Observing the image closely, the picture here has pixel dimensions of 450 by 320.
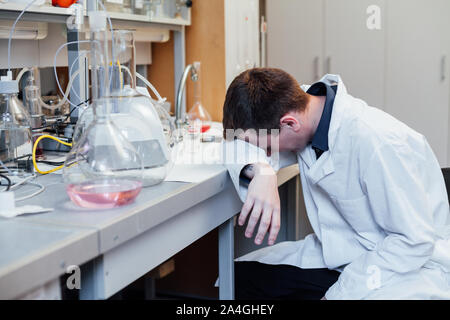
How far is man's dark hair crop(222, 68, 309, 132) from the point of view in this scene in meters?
1.43

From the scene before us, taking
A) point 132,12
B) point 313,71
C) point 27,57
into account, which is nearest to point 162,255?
point 27,57

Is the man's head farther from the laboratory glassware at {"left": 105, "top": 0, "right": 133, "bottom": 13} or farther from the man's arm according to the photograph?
the laboratory glassware at {"left": 105, "top": 0, "right": 133, "bottom": 13}

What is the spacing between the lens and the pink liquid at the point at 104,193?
104cm

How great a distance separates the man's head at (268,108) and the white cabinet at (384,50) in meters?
1.90

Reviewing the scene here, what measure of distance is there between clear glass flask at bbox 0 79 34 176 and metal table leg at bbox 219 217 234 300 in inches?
21.7

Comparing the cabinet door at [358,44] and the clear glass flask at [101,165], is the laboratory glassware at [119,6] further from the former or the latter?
the cabinet door at [358,44]

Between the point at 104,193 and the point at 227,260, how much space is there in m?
0.63

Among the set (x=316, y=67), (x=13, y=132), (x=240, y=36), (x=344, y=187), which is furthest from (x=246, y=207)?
(x=316, y=67)

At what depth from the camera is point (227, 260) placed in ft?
5.17

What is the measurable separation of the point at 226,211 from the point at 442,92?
2171 millimetres

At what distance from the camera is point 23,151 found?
1469 millimetres

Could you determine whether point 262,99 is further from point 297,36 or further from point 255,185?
point 297,36

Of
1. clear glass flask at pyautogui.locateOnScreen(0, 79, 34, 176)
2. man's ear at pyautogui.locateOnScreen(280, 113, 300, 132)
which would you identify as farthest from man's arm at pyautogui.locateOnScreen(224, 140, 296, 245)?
clear glass flask at pyautogui.locateOnScreen(0, 79, 34, 176)

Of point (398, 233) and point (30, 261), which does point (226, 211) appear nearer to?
point (398, 233)
